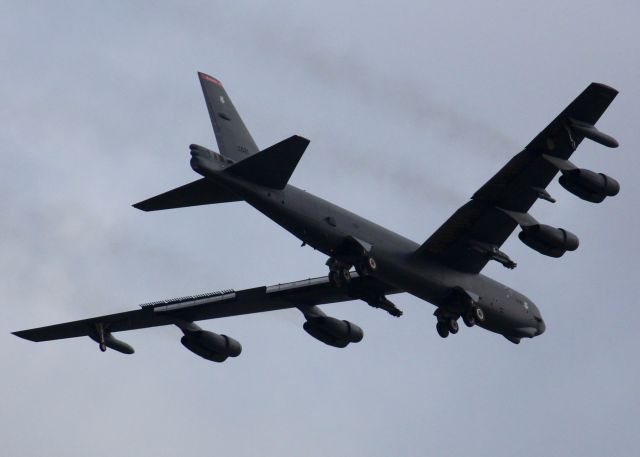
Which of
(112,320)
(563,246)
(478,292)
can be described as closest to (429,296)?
(478,292)

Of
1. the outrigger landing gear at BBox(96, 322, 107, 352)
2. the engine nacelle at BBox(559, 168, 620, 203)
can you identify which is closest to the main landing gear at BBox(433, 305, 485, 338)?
the engine nacelle at BBox(559, 168, 620, 203)

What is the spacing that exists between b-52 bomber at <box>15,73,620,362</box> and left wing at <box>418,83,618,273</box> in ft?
0.09

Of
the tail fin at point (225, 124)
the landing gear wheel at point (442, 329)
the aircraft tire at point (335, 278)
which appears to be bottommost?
the landing gear wheel at point (442, 329)

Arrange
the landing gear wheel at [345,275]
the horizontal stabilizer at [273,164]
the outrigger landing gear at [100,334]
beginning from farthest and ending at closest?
the outrigger landing gear at [100,334], the landing gear wheel at [345,275], the horizontal stabilizer at [273,164]

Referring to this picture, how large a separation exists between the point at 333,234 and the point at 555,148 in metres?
6.48

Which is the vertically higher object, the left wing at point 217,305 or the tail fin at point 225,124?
the tail fin at point 225,124

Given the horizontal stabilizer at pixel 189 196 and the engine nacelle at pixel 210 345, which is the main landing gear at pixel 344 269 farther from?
the engine nacelle at pixel 210 345

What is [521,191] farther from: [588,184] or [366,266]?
[366,266]

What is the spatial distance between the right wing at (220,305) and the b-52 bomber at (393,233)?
45mm

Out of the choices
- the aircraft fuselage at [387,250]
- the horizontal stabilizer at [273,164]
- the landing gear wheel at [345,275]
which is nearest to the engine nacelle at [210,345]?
the aircraft fuselage at [387,250]

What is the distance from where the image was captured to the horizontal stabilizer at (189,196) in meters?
37.4

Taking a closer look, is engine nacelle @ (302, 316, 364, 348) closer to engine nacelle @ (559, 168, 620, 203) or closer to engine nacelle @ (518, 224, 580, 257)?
engine nacelle @ (518, 224, 580, 257)

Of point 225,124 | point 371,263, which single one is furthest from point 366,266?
point 225,124

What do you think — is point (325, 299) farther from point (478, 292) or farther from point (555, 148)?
point (555, 148)
